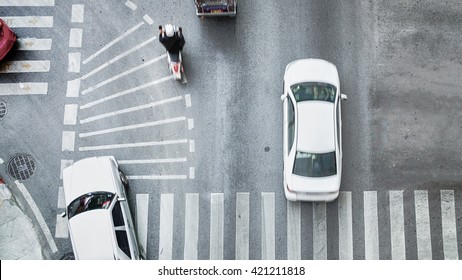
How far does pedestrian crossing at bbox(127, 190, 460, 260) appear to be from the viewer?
15.3m

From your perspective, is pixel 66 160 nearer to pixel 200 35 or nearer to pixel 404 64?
pixel 200 35

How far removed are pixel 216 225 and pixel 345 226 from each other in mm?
3815

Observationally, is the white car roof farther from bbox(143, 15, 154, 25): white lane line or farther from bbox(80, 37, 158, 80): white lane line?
bbox(143, 15, 154, 25): white lane line

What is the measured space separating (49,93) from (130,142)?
3084 mm

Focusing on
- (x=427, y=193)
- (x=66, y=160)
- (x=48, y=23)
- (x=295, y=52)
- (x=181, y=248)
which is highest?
(x=48, y=23)

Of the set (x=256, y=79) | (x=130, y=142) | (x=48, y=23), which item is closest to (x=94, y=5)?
(x=48, y=23)

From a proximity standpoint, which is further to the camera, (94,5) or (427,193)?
(94,5)

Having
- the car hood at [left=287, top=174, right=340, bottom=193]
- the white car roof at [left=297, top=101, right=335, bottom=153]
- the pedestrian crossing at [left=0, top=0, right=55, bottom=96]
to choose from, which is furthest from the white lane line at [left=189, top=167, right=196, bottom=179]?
the pedestrian crossing at [left=0, top=0, right=55, bottom=96]

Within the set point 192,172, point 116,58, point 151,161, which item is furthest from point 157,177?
point 116,58

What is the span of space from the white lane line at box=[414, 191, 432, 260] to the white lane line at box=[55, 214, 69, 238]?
1045 centimetres

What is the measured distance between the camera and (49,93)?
16594 mm

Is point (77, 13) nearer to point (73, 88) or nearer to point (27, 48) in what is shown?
point (27, 48)

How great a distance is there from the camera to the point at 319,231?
50.7 feet

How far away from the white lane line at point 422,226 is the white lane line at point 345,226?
1.95 metres
